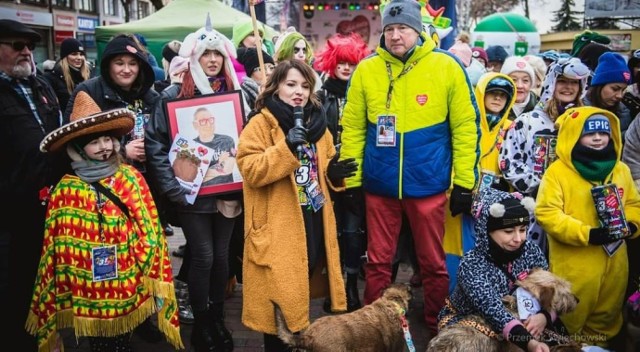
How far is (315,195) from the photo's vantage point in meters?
3.49

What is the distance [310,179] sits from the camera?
3498 mm

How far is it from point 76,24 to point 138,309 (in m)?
28.4

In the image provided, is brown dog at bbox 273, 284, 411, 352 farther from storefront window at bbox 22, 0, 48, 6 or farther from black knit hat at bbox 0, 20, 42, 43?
storefront window at bbox 22, 0, 48, 6

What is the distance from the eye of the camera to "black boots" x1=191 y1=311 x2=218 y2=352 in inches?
152

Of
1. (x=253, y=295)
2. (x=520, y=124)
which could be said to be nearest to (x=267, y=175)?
(x=253, y=295)

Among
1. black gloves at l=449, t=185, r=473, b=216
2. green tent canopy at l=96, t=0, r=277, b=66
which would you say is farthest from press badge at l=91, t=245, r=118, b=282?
green tent canopy at l=96, t=0, r=277, b=66

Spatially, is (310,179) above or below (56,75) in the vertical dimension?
below

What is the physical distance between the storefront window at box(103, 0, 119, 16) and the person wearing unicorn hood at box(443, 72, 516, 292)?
3361 cm

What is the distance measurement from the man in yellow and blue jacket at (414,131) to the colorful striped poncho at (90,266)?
4.92 feet

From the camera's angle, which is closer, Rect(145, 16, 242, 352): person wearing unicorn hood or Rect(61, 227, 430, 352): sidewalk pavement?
Rect(145, 16, 242, 352): person wearing unicorn hood

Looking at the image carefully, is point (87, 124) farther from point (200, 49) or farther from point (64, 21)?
point (64, 21)

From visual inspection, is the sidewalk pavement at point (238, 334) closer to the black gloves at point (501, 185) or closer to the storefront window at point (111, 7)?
the black gloves at point (501, 185)

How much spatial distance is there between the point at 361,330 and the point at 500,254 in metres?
0.94

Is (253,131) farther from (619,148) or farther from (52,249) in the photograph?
(619,148)
